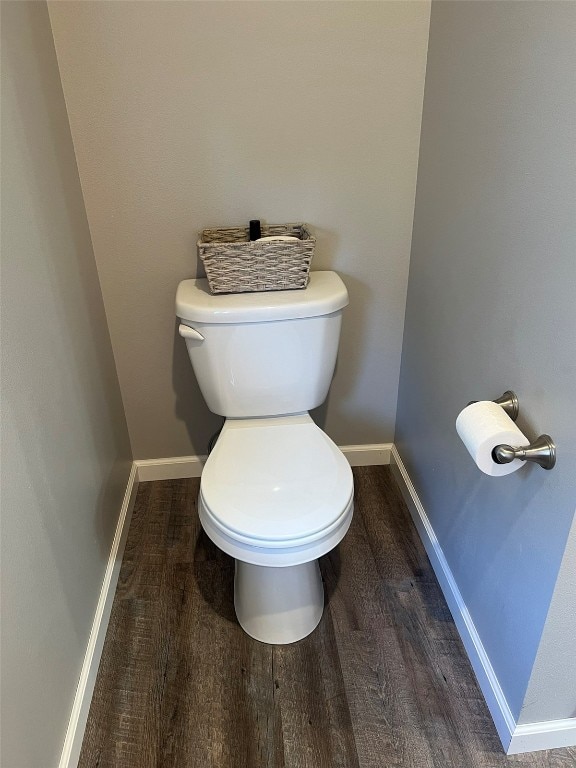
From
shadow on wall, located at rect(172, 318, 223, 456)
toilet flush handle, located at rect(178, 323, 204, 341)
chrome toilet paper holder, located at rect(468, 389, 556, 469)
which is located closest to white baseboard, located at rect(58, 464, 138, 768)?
shadow on wall, located at rect(172, 318, 223, 456)

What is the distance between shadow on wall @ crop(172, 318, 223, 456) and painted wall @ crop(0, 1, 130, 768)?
30 cm

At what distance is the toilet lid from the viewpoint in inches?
49.6

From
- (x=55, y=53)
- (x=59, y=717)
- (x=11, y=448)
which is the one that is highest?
(x=55, y=53)

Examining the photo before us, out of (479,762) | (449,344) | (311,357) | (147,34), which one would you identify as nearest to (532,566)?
(479,762)

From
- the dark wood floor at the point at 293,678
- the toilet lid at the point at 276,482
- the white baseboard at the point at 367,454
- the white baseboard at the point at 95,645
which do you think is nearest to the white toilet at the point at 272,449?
the toilet lid at the point at 276,482

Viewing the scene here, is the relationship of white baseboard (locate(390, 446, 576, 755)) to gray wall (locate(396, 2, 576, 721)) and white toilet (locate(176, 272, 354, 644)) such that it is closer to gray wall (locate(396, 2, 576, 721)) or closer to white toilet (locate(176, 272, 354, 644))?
gray wall (locate(396, 2, 576, 721))

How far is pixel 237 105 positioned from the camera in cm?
153

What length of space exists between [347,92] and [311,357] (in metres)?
0.73

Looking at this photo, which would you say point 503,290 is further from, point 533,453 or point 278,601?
point 278,601

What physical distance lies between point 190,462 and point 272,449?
648 millimetres

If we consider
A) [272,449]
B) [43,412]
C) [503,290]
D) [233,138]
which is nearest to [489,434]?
[503,290]

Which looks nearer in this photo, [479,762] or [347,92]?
[479,762]

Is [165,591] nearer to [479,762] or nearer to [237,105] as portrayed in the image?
[479,762]

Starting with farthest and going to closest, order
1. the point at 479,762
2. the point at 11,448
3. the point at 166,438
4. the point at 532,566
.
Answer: the point at 166,438 → the point at 479,762 → the point at 532,566 → the point at 11,448
